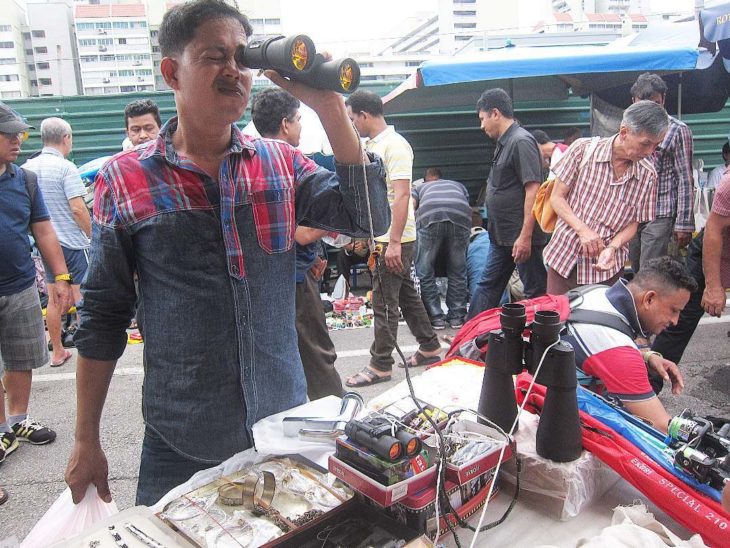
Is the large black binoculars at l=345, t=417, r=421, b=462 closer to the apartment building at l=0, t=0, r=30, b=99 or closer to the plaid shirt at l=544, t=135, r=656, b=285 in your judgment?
the plaid shirt at l=544, t=135, r=656, b=285

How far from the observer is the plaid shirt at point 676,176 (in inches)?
153

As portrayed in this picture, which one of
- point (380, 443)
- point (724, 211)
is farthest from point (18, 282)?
point (724, 211)

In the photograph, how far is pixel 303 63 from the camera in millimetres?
1134

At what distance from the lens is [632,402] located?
6.23ft

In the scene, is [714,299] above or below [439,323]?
above

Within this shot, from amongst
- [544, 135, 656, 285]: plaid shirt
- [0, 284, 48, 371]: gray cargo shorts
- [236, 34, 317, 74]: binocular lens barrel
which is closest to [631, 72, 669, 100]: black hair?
[544, 135, 656, 285]: plaid shirt

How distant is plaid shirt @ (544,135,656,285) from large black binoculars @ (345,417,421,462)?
243 centimetres

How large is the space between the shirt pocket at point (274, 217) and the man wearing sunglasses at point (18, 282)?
2.28m

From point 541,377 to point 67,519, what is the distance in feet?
4.17

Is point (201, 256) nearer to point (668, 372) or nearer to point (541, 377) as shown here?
point (541, 377)

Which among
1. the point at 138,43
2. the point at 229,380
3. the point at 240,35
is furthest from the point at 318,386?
the point at 138,43

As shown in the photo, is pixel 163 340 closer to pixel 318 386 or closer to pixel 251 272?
pixel 251 272

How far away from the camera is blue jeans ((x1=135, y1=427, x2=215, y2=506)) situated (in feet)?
4.88

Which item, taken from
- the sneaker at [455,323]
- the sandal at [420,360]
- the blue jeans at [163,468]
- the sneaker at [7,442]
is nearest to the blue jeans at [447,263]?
the sneaker at [455,323]
